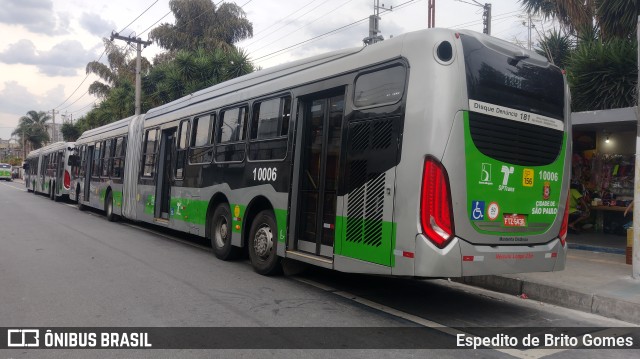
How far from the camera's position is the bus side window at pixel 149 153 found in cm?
1236

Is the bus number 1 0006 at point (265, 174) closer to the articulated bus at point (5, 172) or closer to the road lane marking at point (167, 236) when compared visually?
the road lane marking at point (167, 236)

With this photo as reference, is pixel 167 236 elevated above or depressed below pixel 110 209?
below

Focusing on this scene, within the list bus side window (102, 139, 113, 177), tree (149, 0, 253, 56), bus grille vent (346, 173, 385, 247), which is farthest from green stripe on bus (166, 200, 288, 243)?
tree (149, 0, 253, 56)

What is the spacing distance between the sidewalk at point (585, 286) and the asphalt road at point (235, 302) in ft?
0.58

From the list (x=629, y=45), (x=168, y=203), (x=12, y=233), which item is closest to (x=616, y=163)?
(x=629, y=45)

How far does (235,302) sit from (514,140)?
390 centimetres

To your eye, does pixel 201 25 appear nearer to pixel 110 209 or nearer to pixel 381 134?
pixel 110 209

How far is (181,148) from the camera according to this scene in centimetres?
1091

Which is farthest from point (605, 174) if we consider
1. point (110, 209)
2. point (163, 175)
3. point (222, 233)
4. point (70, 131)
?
point (70, 131)

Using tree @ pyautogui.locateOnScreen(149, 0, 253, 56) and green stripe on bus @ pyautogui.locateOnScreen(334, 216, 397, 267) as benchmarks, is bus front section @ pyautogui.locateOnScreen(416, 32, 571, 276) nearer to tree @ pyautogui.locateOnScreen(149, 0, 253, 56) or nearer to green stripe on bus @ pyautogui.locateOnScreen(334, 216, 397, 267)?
green stripe on bus @ pyautogui.locateOnScreen(334, 216, 397, 267)

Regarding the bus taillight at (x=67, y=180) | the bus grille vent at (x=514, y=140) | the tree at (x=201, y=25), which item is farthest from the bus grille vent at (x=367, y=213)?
the tree at (x=201, y=25)

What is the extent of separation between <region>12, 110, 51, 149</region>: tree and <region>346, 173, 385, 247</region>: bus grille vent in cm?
8680

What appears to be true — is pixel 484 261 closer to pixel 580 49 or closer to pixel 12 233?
pixel 580 49

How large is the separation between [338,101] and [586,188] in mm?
9191
